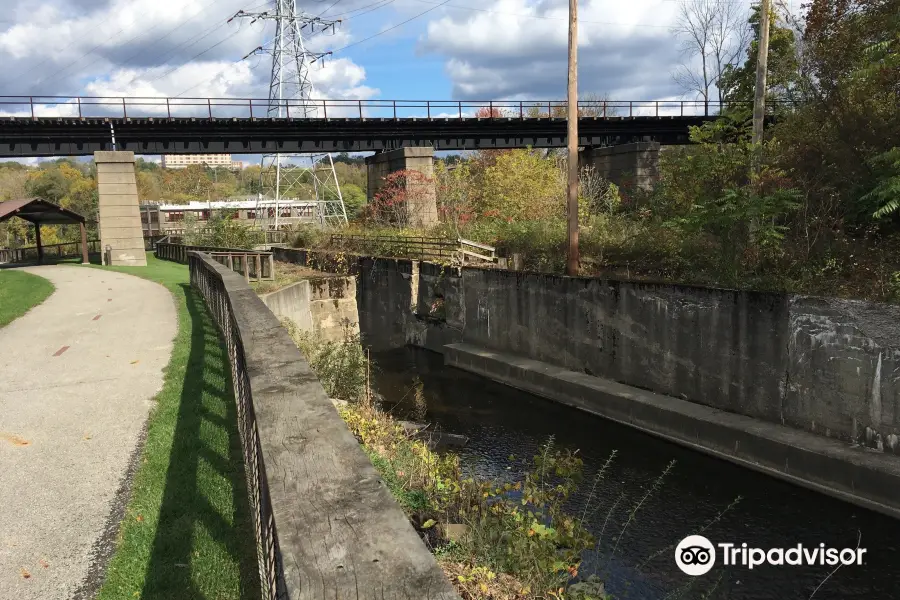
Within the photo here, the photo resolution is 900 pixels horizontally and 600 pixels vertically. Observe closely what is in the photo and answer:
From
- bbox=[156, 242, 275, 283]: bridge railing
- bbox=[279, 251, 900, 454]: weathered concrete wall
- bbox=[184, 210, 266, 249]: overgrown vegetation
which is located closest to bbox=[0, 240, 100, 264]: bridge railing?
bbox=[184, 210, 266, 249]: overgrown vegetation

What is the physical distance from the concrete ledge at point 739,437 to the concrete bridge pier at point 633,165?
65.5ft

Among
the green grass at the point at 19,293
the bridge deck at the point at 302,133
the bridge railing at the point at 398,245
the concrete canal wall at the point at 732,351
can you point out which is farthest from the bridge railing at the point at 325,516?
the bridge deck at the point at 302,133

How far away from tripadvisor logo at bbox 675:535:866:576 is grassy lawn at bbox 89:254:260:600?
21.9 feet

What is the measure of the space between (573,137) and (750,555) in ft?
39.8

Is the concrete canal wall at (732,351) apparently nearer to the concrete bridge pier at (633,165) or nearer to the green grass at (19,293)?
the green grass at (19,293)

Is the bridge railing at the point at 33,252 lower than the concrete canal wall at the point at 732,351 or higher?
higher

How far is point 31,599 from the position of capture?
343cm

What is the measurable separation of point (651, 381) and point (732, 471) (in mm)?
3651

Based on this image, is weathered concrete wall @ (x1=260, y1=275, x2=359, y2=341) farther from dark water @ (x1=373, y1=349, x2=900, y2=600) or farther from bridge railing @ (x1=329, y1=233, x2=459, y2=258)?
dark water @ (x1=373, y1=349, x2=900, y2=600)

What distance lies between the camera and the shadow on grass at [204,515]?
3572 mm

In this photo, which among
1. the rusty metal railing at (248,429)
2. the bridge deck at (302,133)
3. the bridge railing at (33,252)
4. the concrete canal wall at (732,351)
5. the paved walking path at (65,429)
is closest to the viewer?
the rusty metal railing at (248,429)

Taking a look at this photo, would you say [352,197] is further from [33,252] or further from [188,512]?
[188,512]

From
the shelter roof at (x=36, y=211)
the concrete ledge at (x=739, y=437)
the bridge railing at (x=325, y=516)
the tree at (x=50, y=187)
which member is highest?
the tree at (x=50, y=187)

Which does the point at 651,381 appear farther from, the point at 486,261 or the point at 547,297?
the point at 486,261
